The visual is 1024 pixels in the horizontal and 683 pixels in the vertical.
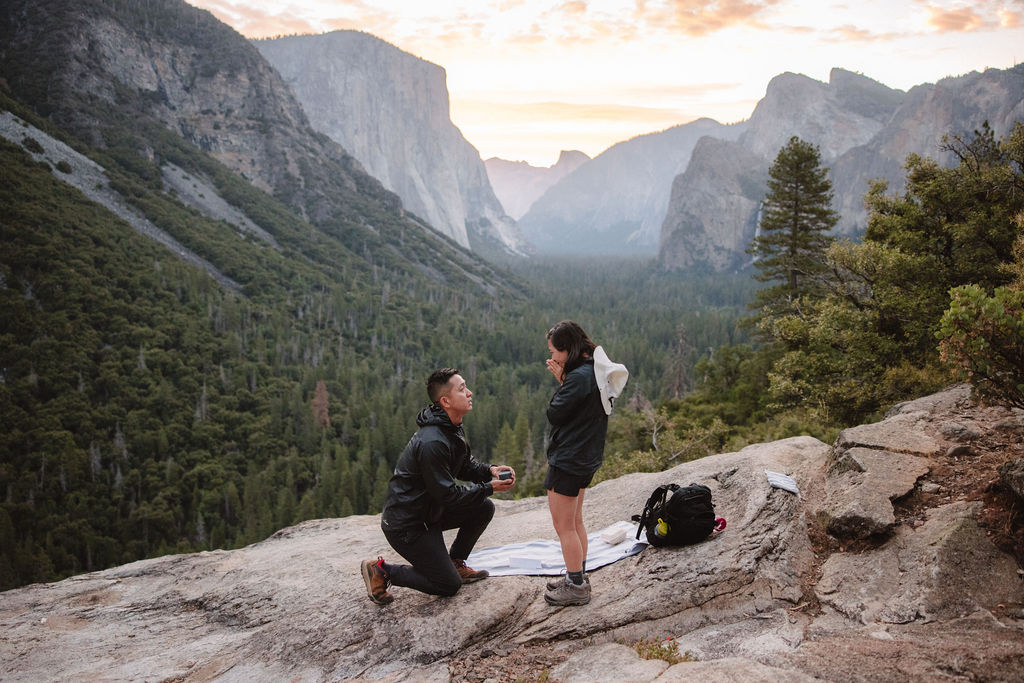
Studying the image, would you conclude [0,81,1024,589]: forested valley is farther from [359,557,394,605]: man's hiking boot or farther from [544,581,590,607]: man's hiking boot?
[359,557,394,605]: man's hiking boot

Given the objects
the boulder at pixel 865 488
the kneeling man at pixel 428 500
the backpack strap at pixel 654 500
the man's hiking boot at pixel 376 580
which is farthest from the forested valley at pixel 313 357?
the man's hiking boot at pixel 376 580

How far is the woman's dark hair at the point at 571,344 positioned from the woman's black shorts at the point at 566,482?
100 cm

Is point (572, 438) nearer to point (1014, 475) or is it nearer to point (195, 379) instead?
point (1014, 475)

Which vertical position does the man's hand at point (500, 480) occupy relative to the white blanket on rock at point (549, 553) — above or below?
above

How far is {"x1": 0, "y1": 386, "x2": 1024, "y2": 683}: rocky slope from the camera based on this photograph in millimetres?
4539

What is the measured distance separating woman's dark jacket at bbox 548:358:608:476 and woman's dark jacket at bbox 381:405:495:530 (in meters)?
1.00

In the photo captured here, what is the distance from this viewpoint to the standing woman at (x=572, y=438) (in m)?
5.51

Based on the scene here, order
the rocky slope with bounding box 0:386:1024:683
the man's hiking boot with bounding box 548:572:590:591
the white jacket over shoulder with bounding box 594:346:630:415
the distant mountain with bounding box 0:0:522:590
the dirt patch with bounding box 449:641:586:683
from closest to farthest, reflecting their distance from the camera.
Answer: the rocky slope with bounding box 0:386:1024:683
the dirt patch with bounding box 449:641:586:683
the white jacket over shoulder with bounding box 594:346:630:415
the man's hiking boot with bounding box 548:572:590:591
the distant mountain with bounding box 0:0:522:590

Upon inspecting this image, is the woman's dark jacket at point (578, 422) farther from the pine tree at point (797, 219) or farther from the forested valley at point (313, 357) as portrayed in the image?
the pine tree at point (797, 219)

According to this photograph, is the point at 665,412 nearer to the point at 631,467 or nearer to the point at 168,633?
the point at 631,467

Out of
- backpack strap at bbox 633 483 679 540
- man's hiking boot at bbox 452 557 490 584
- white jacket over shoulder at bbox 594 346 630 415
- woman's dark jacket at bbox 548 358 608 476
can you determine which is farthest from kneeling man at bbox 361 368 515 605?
backpack strap at bbox 633 483 679 540

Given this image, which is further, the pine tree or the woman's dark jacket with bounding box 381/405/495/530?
the pine tree

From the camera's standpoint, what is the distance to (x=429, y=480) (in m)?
5.86

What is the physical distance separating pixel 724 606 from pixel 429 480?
10.4ft
